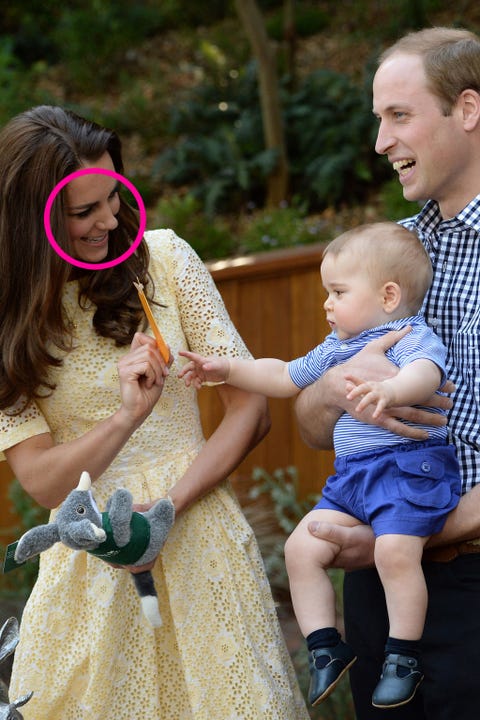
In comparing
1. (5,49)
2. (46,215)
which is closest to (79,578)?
(46,215)

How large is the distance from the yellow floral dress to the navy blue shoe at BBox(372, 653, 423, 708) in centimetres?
42

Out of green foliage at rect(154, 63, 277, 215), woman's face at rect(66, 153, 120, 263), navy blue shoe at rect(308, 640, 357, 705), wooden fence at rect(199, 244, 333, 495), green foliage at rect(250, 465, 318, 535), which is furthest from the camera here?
green foliage at rect(154, 63, 277, 215)

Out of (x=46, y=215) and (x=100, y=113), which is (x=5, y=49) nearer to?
(x=100, y=113)

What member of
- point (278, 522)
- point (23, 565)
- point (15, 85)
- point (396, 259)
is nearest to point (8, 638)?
point (396, 259)

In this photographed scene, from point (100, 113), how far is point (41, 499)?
8.03 meters

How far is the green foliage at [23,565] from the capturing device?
551cm

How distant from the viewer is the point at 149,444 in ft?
9.27

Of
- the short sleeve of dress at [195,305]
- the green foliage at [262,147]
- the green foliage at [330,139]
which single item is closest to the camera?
the short sleeve of dress at [195,305]

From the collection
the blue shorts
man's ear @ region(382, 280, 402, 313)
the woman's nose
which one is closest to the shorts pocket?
the blue shorts

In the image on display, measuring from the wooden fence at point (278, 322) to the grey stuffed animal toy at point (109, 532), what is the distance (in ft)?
12.0

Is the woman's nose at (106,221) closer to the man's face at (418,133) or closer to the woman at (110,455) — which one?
the woman at (110,455)

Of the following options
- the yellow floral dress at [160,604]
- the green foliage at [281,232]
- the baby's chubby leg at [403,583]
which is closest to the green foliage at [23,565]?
the green foliage at [281,232]

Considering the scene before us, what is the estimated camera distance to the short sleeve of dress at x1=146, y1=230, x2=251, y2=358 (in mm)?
2854

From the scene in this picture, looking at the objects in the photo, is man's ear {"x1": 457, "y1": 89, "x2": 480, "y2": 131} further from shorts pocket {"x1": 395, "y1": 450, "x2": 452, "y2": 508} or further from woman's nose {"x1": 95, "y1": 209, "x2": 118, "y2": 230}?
woman's nose {"x1": 95, "y1": 209, "x2": 118, "y2": 230}
